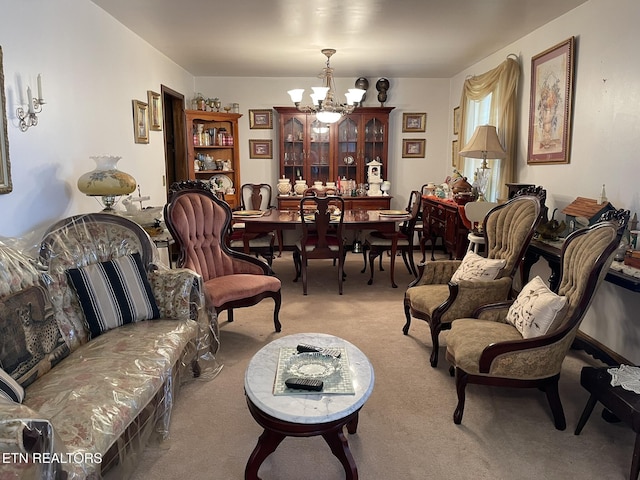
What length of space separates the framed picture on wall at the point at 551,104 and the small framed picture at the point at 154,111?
3671 mm

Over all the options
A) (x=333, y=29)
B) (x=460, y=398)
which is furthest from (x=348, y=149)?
(x=460, y=398)

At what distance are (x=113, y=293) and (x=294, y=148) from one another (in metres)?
4.47

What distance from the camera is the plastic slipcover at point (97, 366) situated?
1.29 m

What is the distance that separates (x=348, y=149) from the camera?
258 inches

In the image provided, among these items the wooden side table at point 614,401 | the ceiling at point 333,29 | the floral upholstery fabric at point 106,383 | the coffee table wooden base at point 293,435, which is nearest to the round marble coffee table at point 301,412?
the coffee table wooden base at point 293,435

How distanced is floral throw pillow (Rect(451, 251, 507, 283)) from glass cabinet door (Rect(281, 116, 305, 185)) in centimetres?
385

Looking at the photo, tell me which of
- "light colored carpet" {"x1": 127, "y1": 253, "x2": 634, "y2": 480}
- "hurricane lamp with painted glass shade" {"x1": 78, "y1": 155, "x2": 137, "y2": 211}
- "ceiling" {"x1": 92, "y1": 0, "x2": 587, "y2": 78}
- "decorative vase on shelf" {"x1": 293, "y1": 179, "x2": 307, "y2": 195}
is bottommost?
"light colored carpet" {"x1": 127, "y1": 253, "x2": 634, "y2": 480}

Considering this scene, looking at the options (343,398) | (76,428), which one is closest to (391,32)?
(343,398)

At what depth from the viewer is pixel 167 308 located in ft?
8.49

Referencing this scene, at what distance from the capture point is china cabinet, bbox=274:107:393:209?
6410 mm

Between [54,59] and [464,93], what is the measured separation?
4567 mm

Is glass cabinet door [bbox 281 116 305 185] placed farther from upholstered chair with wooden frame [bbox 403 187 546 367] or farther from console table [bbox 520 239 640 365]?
console table [bbox 520 239 640 365]

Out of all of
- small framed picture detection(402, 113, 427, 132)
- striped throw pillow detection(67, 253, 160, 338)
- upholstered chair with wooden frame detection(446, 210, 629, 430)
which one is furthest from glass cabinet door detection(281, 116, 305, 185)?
upholstered chair with wooden frame detection(446, 210, 629, 430)

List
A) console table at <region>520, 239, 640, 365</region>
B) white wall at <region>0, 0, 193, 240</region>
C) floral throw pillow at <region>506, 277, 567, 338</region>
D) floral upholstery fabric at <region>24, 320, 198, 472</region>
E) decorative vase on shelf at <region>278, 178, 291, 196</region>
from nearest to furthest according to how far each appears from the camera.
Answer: floral upholstery fabric at <region>24, 320, 198, 472</region> → floral throw pillow at <region>506, 277, 567, 338</region> → white wall at <region>0, 0, 193, 240</region> → console table at <region>520, 239, 640, 365</region> → decorative vase on shelf at <region>278, 178, 291, 196</region>
